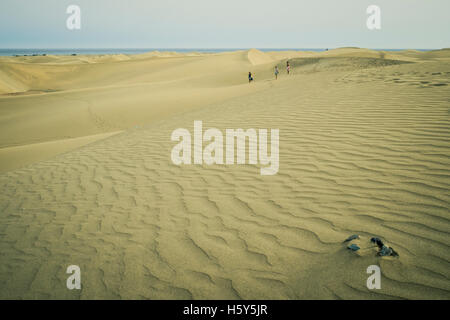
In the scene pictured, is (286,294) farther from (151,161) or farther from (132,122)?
(132,122)

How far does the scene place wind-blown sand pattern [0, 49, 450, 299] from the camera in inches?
91.7

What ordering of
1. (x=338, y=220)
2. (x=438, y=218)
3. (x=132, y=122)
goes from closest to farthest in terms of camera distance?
(x=438, y=218)
(x=338, y=220)
(x=132, y=122)

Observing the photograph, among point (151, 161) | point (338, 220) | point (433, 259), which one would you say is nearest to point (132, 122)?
point (151, 161)

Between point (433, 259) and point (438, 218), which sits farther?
point (438, 218)

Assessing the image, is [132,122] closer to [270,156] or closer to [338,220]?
[270,156]

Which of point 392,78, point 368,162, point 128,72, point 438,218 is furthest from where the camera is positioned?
point 128,72

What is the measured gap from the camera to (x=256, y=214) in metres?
3.28

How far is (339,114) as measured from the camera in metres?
6.50

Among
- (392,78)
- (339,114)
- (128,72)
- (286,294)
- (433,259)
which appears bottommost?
(286,294)

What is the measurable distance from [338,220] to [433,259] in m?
0.87

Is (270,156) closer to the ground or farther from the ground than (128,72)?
closer to the ground

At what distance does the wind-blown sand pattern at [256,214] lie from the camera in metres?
2.33

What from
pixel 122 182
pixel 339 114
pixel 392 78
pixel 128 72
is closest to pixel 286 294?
pixel 122 182

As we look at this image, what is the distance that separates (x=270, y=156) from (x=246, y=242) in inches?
94.2
